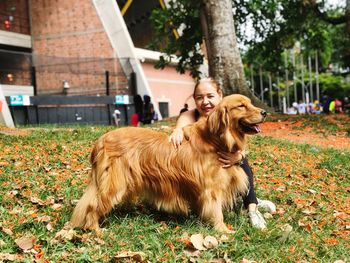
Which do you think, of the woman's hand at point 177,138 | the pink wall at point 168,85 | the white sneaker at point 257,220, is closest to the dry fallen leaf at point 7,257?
the woman's hand at point 177,138

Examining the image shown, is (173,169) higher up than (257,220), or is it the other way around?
(173,169)

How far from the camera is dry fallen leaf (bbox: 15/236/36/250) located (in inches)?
142

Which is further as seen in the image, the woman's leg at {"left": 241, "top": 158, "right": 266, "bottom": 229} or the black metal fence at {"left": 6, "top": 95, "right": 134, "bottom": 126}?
the black metal fence at {"left": 6, "top": 95, "right": 134, "bottom": 126}

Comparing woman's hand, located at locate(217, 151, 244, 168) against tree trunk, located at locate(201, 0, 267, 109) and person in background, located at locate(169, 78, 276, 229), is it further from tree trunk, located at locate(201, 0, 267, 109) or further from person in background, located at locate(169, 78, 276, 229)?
tree trunk, located at locate(201, 0, 267, 109)

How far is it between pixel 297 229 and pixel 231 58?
9.18 meters

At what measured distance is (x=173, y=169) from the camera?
4195 mm

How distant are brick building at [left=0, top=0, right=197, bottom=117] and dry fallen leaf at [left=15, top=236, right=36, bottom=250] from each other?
58.7 ft

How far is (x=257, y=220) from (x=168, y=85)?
90.7ft

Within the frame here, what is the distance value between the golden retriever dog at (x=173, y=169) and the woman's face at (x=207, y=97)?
52 centimetres

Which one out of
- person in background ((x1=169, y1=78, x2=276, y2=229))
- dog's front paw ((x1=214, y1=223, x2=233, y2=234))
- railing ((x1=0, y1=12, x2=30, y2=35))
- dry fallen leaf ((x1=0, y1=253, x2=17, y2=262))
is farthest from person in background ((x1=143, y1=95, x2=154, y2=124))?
dry fallen leaf ((x1=0, y1=253, x2=17, y2=262))

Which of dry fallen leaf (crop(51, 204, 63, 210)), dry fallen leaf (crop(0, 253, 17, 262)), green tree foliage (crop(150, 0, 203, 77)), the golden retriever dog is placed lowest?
dry fallen leaf (crop(0, 253, 17, 262))

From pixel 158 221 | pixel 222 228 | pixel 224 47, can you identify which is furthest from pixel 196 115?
pixel 224 47

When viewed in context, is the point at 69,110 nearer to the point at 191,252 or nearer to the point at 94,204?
the point at 94,204

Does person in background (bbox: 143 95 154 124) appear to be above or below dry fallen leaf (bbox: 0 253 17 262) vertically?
above
